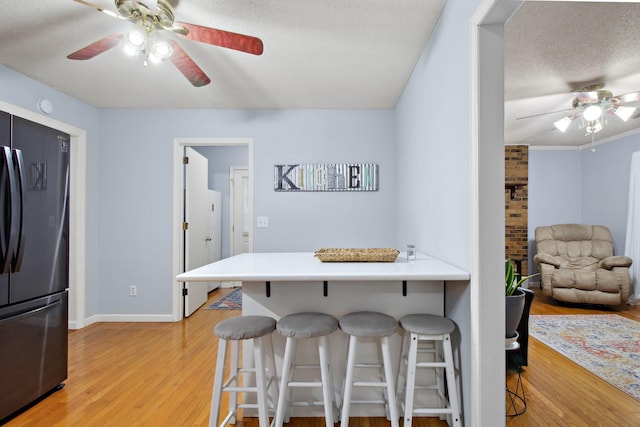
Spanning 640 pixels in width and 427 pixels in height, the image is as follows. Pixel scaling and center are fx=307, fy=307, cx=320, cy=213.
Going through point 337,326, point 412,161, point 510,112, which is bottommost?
point 337,326

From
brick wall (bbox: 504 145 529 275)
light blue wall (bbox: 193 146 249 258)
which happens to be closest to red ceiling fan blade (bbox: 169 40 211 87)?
light blue wall (bbox: 193 146 249 258)

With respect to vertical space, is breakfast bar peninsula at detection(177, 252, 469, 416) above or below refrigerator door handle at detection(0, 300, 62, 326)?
above

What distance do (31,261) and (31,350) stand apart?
1.74 feet

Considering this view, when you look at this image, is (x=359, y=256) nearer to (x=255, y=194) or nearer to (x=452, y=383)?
(x=452, y=383)

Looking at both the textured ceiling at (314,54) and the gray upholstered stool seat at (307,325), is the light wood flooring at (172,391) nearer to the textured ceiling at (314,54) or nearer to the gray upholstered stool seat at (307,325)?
the gray upholstered stool seat at (307,325)

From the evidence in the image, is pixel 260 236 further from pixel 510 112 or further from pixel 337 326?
pixel 510 112

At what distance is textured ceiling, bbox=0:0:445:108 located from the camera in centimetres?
180

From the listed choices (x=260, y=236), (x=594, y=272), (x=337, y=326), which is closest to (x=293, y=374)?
(x=337, y=326)

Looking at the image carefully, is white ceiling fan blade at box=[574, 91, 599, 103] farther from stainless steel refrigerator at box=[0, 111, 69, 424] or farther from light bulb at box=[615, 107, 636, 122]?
stainless steel refrigerator at box=[0, 111, 69, 424]

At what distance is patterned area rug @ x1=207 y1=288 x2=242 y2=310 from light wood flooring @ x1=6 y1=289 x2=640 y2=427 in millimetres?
853

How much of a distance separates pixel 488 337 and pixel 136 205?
3485 mm

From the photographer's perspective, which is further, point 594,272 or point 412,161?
point 594,272

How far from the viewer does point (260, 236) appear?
333 centimetres

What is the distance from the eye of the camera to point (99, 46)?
5.82 feet
